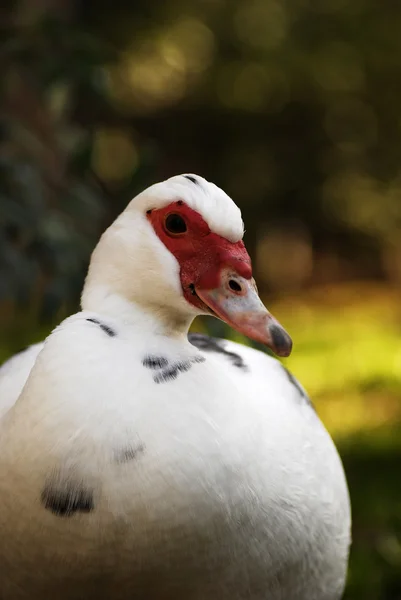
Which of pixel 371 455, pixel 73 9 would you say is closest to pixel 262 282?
pixel 73 9

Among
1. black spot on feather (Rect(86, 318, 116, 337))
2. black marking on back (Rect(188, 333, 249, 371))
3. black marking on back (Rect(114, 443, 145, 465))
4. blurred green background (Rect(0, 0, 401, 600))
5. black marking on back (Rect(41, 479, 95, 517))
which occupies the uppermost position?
black spot on feather (Rect(86, 318, 116, 337))

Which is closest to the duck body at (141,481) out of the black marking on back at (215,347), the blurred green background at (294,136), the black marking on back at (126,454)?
the black marking on back at (126,454)

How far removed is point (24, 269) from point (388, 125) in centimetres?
659

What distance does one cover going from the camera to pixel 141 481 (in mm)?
1680

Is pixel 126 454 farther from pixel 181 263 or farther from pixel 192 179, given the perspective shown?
pixel 192 179

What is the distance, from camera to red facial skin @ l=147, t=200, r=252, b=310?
183 centimetres

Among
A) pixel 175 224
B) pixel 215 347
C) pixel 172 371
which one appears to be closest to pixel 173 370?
pixel 172 371

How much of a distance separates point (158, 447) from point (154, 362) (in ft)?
0.62

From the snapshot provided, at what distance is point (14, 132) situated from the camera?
307 cm

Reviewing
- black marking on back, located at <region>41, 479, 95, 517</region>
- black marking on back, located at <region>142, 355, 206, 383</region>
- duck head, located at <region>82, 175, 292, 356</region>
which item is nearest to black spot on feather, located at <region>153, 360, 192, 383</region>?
black marking on back, located at <region>142, 355, 206, 383</region>

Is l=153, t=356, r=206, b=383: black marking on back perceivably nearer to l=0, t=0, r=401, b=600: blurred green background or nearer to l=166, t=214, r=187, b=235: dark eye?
l=166, t=214, r=187, b=235: dark eye

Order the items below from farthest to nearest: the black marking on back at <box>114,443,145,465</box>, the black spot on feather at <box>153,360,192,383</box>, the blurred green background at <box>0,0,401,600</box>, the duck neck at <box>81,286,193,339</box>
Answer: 1. the blurred green background at <box>0,0,401,600</box>
2. the duck neck at <box>81,286,193,339</box>
3. the black spot on feather at <box>153,360,192,383</box>
4. the black marking on back at <box>114,443,145,465</box>

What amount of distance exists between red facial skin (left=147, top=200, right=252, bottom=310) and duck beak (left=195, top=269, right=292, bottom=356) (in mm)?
14

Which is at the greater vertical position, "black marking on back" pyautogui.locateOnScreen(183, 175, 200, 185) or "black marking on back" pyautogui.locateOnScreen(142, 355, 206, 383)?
"black marking on back" pyautogui.locateOnScreen(183, 175, 200, 185)
